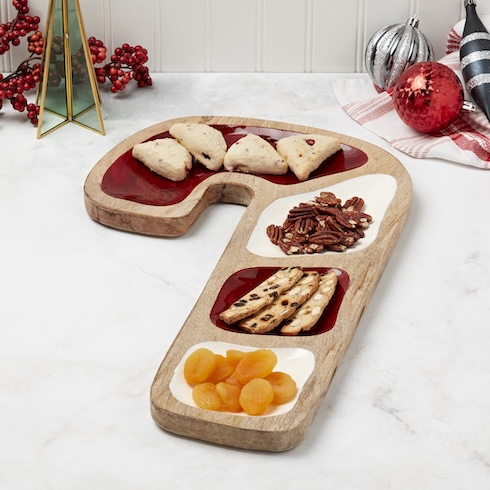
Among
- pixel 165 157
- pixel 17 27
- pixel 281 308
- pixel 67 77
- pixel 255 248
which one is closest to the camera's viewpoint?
pixel 281 308

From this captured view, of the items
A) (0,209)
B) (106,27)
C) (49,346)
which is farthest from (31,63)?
(49,346)

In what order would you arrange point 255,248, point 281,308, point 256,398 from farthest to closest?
1. point 255,248
2. point 281,308
3. point 256,398

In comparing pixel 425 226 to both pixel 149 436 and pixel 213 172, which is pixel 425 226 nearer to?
pixel 213 172

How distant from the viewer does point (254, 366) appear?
119 centimetres

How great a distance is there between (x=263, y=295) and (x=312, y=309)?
0.25 feet

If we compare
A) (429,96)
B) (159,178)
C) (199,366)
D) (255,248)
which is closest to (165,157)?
(159,178)

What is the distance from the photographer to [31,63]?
215 centimetres

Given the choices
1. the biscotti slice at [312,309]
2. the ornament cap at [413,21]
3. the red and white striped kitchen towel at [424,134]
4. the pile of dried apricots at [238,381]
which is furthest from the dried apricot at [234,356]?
the ornament cap at [413,21]

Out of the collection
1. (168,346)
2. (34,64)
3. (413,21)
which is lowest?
(168,346)

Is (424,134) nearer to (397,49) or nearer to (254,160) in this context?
(397,49)

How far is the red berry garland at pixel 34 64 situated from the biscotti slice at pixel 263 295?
0.80 meters

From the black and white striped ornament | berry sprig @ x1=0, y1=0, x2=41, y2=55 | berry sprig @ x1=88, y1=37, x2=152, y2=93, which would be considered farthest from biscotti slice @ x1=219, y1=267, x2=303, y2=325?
berry sprig @ x1=0, y1=0, x2=41, y2=55

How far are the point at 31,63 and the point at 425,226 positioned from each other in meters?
1.02

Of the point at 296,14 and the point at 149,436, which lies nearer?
the point at 149,436
